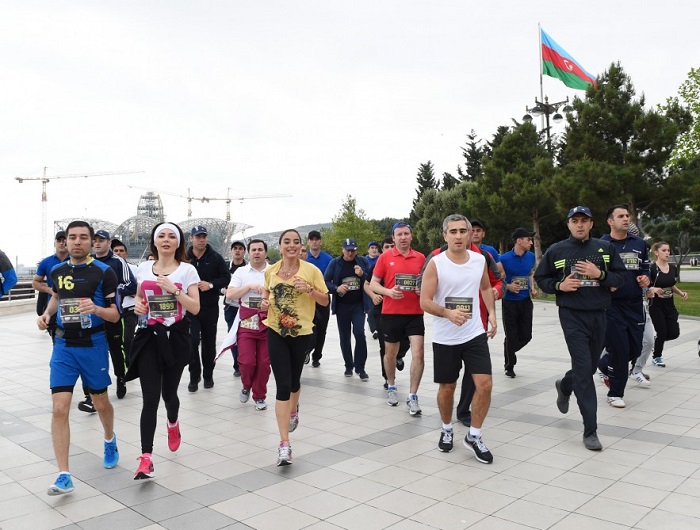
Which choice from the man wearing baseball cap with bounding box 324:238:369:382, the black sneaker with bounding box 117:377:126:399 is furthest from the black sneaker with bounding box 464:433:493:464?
the black sneaker with bounding box 117:377:126:399

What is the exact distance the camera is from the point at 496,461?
494 cm

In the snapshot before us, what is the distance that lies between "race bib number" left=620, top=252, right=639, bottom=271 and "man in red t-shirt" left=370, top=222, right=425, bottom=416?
2.35 m

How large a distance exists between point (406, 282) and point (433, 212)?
48516 millimetres

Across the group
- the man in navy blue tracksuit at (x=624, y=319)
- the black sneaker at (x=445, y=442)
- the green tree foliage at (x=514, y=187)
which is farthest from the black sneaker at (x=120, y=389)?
the green tree foliage at (x=514, y=187)

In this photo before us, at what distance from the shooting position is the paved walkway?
3883 mm

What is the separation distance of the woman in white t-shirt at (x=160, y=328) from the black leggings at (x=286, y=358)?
27.9 inches

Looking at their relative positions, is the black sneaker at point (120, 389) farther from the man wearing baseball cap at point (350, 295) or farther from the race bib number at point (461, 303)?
the race bib number at point (461, 303)

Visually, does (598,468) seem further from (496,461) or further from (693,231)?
(693,231)

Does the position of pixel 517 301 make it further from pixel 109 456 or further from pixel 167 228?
pixel 109 456

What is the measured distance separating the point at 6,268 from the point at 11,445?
171cm

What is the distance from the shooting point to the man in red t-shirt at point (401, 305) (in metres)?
6.52

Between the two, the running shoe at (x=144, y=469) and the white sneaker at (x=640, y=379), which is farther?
the white sneaker at (x=640, y=379)

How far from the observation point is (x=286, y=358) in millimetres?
5055

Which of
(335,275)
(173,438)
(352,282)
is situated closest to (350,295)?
(352,282)
